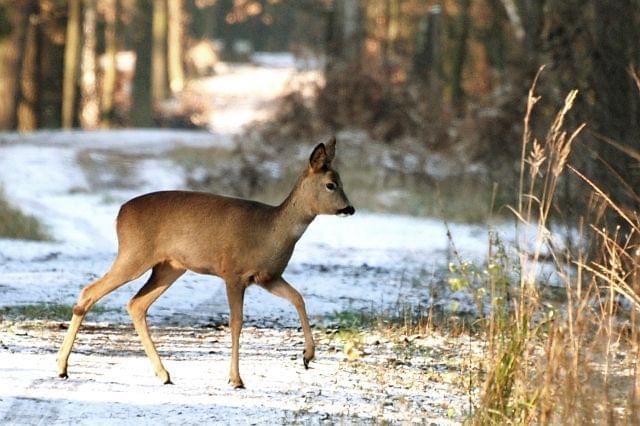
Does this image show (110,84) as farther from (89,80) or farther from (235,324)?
(235,324)

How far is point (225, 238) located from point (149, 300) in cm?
71

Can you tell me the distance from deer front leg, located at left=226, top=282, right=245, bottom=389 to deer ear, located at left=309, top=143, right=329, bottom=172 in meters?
0.85

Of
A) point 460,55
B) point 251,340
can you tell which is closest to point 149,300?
point 251,340

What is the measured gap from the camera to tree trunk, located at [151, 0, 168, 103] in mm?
51062

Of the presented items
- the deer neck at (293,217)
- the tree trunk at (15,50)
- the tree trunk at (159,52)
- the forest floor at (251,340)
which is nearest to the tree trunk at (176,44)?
the tree trunk at (159,52)

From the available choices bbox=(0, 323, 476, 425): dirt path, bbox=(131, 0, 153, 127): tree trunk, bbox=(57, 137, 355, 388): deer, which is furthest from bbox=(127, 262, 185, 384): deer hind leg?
bbox=(131, 0, 153, 127): tree trunk

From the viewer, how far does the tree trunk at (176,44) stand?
2391 inches

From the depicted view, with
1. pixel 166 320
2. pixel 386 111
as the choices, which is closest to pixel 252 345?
pixel 166 320

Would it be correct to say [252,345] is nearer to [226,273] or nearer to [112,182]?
[226,273]

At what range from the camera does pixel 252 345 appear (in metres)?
11.1

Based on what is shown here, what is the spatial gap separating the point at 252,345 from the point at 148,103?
37.6 meters

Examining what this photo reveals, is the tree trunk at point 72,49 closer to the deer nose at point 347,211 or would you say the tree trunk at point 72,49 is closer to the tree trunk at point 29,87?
the tree trunk at point 29,87

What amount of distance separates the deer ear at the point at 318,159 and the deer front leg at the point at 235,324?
33.6 inches

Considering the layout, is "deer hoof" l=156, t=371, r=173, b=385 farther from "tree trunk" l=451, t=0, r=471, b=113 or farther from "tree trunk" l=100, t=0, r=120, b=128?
"tree trunk" l=100, t=0, r=120, b=128
